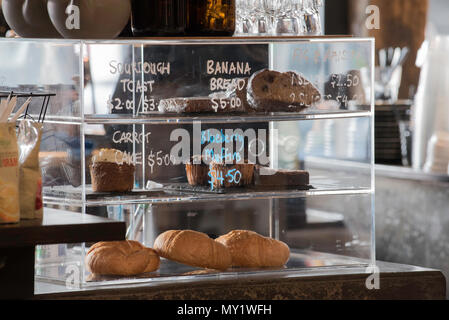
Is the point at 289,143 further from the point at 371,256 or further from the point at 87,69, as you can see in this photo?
the point at 87,69

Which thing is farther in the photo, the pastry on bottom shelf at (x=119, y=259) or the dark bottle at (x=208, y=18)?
the dark bottle at (x=208, y=18)

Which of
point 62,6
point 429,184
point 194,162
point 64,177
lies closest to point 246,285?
point 194,162

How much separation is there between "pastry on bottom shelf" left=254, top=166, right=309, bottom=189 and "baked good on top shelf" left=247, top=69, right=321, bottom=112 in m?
0.16

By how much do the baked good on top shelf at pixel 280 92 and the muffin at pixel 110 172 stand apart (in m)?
0.37

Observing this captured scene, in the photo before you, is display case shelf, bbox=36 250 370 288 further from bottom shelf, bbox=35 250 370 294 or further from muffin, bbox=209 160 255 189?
muffin, bbox=209 160 255 189

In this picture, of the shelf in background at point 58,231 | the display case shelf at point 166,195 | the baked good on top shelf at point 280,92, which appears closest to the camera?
the shelf in background at point 58,231

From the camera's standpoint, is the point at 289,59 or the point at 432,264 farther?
the point at 432,264

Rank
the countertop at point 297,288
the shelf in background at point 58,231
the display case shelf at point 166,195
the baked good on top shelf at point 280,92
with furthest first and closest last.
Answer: the baked good on top shelf at point 280,92
the display case shelf at point 166,195
the countertop at point 297,288
the shelf in background at point 58,231

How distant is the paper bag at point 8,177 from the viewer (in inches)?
59.2

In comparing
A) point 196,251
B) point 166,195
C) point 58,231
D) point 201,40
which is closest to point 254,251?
point 196,251

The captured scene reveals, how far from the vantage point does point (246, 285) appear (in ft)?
6.32

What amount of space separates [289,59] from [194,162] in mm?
373
